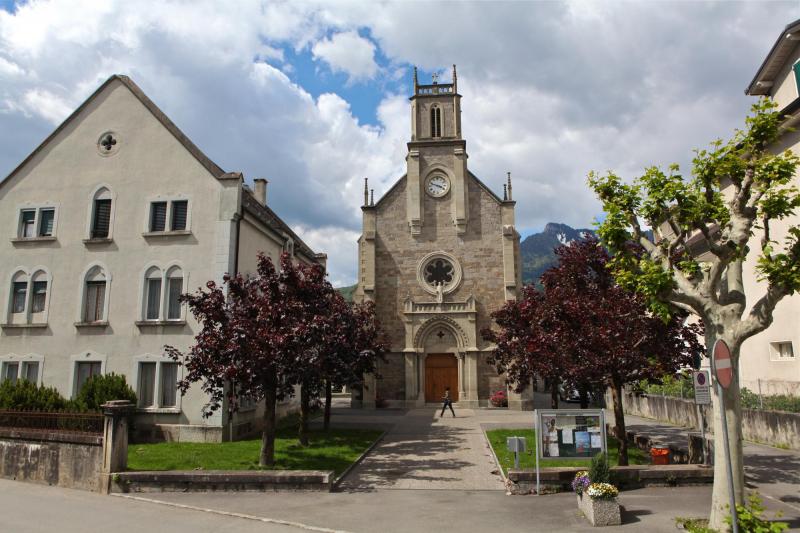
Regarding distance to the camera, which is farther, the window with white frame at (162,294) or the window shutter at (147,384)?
the window with white frame at (162,294)

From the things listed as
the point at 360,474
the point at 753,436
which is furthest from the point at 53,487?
the point at 753,436

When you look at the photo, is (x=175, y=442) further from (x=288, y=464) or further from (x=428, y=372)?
(x=428, y=372)

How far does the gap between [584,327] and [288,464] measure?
9.78m

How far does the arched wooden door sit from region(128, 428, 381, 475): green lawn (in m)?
16.2

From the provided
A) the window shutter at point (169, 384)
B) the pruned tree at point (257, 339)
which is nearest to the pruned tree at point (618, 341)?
the pruned tree at point (257, 339)

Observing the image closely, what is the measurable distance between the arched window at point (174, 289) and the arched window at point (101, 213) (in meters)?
3.55

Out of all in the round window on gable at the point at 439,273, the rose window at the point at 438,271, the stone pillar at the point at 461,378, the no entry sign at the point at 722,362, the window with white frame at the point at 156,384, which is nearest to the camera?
the no entry sign at the point at 722,362

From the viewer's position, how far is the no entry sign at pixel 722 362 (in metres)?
7.73

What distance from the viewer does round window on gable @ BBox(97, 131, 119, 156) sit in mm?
22906

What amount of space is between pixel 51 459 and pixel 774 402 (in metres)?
24.1

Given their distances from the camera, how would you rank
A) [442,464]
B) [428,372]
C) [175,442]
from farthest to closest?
[428,372], [175,442], [442,464]

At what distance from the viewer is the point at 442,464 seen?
16.8 metres

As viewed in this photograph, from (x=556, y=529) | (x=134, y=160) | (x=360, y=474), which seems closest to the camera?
(x=556, y=529)

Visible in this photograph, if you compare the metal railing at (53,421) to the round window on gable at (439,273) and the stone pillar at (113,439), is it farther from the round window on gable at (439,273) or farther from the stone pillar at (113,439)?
the round window on gable at (439,273)
